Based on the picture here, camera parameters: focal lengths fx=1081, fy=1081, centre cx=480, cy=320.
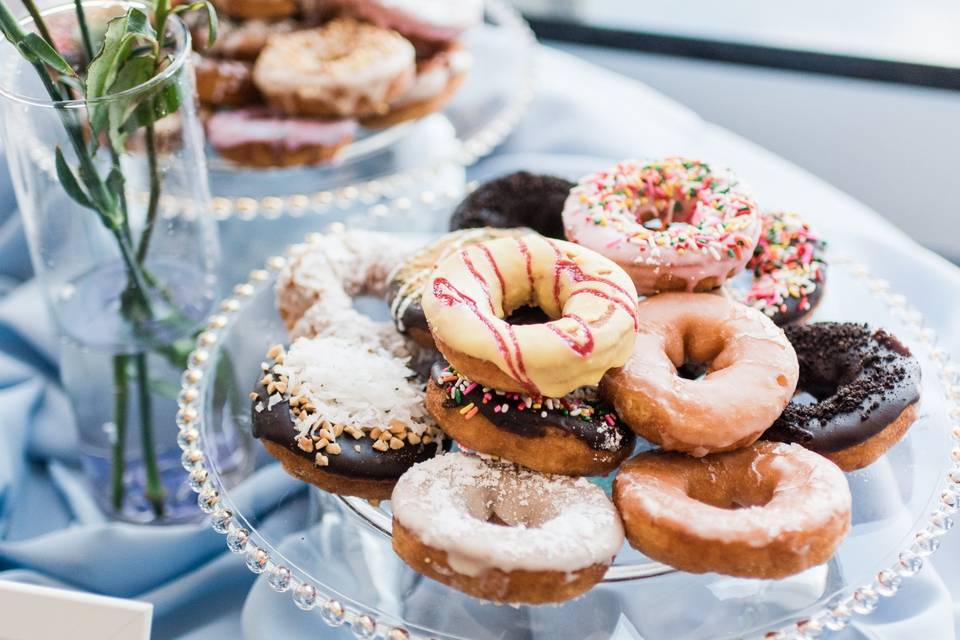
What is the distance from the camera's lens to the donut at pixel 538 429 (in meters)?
1.25

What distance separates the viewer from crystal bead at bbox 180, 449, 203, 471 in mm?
1400

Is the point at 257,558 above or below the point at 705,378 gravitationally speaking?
below

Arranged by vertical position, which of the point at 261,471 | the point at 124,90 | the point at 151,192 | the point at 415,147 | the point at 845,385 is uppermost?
the point at 124,90

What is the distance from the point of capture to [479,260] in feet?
4.36

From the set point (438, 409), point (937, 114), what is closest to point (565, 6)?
point (937, 114)

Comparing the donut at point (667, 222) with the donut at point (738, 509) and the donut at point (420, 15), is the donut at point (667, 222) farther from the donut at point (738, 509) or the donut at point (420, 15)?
the donut at point (420, 15)

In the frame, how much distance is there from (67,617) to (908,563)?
3.19 feet

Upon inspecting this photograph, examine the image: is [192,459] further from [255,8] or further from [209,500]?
[255,8]

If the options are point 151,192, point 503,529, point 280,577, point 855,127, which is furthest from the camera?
point 855,127

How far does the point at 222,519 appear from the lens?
1333 millimetres

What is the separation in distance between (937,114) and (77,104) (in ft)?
7.51

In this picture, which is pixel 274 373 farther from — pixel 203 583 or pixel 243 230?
pixel 243 230

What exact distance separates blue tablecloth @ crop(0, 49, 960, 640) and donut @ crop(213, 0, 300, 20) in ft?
1.72

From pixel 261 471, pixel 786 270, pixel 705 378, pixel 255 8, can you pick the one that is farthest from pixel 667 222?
pixel 255 8
